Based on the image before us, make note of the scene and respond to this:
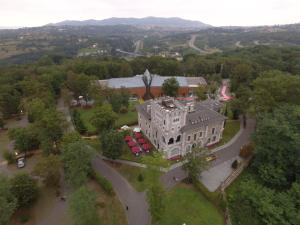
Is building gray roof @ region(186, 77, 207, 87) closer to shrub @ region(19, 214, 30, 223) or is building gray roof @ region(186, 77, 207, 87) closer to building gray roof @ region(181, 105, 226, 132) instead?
building gray roof @ region(181, 105, 226, 132)

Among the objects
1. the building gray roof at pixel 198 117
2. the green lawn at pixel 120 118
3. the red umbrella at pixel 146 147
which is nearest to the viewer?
the building gray roof at pixel 198 117

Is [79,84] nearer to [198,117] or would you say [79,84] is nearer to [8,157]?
[8,157]

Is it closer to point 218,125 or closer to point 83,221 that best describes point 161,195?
point 83,221

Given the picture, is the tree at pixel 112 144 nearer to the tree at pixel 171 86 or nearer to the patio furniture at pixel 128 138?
the patio furniture at pixel 128 138

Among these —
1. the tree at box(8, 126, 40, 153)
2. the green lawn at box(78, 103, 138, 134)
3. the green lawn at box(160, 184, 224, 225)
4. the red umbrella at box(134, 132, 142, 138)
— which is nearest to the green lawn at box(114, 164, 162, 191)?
the green lawn at box(160, 184, 224, 225)

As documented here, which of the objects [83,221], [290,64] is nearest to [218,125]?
[83,221]

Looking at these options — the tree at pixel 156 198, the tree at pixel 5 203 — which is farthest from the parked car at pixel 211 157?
the tree at pixel 5 203
